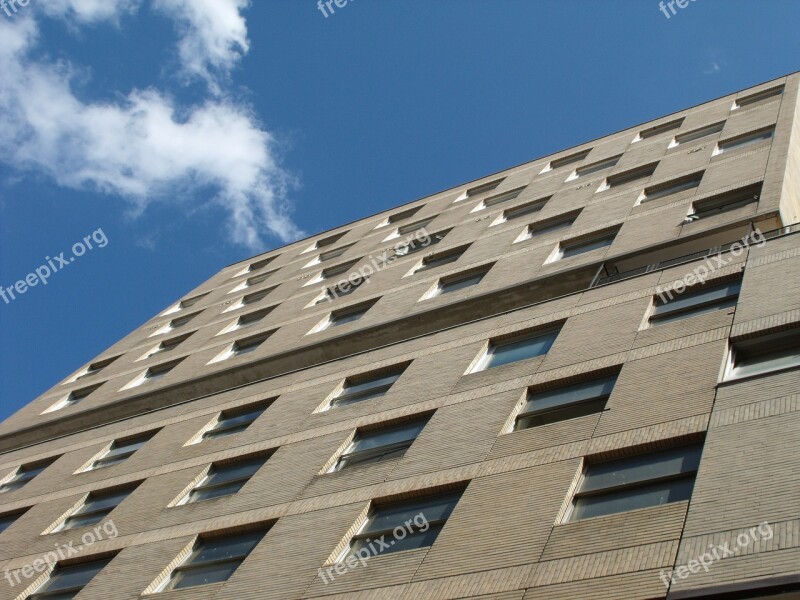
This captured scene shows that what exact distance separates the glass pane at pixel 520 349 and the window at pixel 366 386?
220 cm

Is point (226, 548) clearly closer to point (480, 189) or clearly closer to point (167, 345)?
point (167, 345)

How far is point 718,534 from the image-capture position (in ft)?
29.1

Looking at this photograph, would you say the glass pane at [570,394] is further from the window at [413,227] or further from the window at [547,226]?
the window at [413,227]

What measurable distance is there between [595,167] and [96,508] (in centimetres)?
1926

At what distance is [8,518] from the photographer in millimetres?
20312

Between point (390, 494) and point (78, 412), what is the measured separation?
17608 mm

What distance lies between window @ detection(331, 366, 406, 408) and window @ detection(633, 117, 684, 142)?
1649 centimetres

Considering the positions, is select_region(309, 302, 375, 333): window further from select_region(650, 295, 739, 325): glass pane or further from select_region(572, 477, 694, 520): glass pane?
select_region(572, 477, 694, 520): glass pane

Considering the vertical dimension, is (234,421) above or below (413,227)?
below

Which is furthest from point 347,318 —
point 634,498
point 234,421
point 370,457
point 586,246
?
point 634,498

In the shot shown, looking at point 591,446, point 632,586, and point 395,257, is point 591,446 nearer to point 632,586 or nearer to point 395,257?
point 632,586

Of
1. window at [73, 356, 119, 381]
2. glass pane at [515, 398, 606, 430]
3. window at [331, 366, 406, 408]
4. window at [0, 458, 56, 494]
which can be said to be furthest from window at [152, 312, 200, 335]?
glass pane at [515, 398, 606, 430]

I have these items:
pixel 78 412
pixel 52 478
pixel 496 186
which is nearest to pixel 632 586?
pixel 52 478

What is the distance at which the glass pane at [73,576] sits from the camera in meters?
15.7
